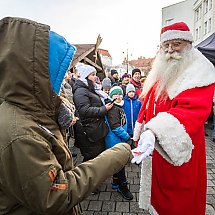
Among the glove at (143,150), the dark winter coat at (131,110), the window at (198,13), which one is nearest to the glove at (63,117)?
the glove at (143,150)

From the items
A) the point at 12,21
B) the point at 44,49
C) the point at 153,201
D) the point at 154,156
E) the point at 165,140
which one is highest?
the point at 12,21

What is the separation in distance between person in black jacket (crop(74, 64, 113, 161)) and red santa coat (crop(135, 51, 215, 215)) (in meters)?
1.11

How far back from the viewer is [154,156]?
6.56 ft

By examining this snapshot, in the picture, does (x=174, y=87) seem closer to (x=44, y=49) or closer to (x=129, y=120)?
(x=44, y=49)

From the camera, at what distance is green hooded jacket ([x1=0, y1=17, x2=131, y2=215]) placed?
88cm

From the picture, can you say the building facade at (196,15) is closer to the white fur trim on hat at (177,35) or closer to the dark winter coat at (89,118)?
the dark winter coat at (89,118)

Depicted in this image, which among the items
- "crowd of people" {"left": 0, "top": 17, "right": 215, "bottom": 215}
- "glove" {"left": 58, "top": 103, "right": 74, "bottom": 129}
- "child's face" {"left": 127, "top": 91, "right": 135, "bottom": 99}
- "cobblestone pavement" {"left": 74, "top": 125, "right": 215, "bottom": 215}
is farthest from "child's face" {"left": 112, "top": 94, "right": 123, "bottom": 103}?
"glove" {"left": 58, "top": 103, "right": 74, "bottom": 129}

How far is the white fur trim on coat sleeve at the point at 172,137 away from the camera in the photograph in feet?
5.17

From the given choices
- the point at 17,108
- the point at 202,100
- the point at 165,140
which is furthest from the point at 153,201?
the point at 17,108

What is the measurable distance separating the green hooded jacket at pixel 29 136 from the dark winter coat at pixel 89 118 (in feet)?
6.48

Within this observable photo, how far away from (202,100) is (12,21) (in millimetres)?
1399

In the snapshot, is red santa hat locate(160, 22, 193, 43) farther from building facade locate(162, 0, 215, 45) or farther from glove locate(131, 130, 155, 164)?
building facade locate(162, 0, 215, 45)

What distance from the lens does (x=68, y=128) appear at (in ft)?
4.83

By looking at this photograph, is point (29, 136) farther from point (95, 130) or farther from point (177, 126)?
point (95, 130)
